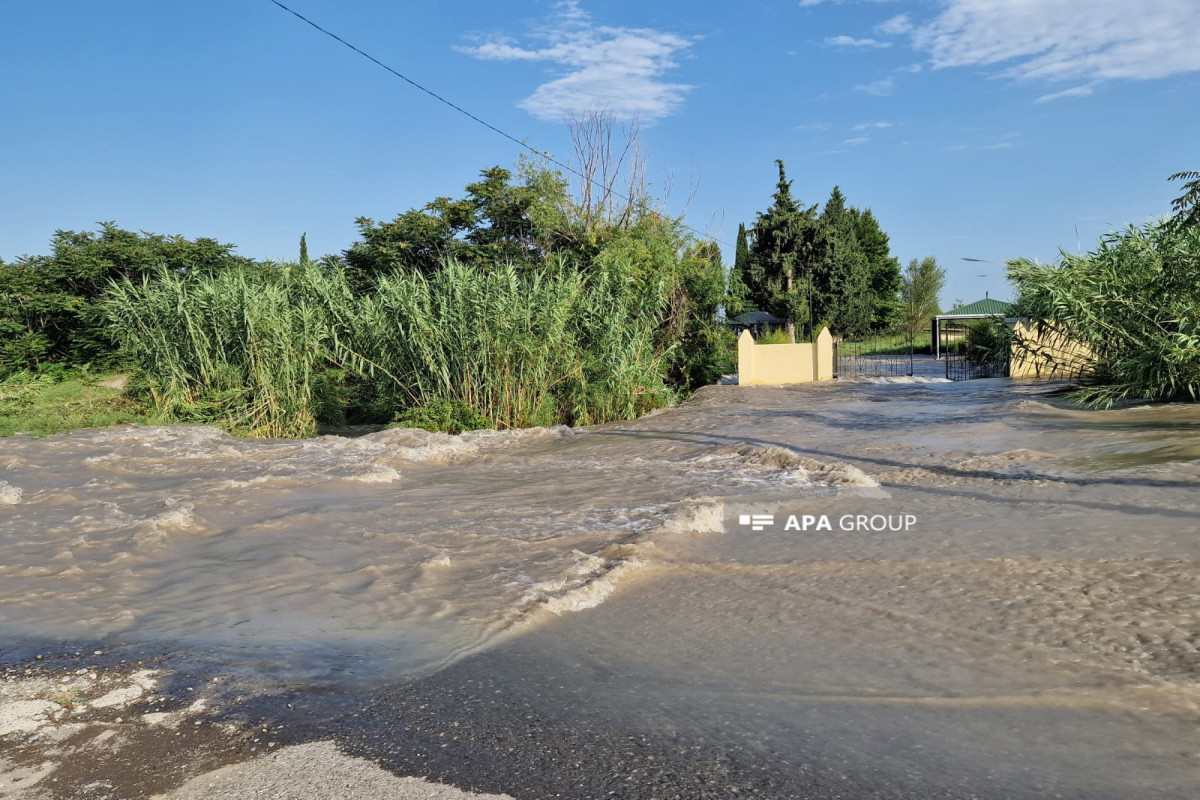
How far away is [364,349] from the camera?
13.6 meters

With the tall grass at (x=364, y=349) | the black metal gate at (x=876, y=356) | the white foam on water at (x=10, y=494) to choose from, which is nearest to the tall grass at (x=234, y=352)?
the tall grass at (x=364, y=349)

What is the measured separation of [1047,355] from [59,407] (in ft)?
54.2

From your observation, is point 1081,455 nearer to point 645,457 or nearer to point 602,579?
point 645,457

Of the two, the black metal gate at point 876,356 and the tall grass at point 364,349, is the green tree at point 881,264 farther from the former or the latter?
the tall grass at point 364,349

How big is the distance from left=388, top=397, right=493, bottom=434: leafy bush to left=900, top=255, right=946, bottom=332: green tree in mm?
41687

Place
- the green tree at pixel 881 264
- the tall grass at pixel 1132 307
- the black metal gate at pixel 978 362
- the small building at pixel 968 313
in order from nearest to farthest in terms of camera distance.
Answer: the tall grass at pixel 1132 307
the black metal gate at pixel 978 362
the small building at pixel 968 313
the green tree at pixel 881 264

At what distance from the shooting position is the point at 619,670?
3.88 meters

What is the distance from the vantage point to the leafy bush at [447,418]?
42.1 ft

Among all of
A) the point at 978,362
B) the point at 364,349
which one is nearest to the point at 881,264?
the point at 978,362

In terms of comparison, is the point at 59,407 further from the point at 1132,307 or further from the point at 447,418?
the point at 1132,307

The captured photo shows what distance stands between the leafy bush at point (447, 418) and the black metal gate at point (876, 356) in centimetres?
1518

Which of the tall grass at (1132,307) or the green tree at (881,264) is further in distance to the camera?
the green tree at (881,264)

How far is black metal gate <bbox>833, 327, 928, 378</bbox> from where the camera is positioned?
27328 mm

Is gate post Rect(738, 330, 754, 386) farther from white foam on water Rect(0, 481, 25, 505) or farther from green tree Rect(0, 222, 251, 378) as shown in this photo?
white foam on water Rect(0, 481, 25, 505)
